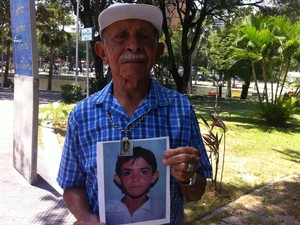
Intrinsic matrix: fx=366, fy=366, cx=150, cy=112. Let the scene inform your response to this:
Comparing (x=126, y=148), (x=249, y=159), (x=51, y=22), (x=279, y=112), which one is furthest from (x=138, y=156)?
(x=51, y=22)

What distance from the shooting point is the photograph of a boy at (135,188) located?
1.28 meters

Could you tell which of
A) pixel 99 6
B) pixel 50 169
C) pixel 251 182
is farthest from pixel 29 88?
pixel 99 6

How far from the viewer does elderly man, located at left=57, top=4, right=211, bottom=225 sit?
1359 millimetres

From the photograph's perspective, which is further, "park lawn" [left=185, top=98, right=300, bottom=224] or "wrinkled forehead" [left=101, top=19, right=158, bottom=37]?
"park lawn" [left=185, top=98, right=300, bottom=224]

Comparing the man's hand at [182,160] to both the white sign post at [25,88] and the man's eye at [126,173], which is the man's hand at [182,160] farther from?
the white sign post at [25,88]

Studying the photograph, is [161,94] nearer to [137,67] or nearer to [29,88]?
[137,67]

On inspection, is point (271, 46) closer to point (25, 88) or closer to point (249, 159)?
point (249, 159)

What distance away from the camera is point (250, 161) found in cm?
632

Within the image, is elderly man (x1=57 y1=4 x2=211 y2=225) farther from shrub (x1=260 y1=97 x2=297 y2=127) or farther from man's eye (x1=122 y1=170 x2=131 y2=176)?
shrub (x1=260 y1=97 x2=297 y2=127)

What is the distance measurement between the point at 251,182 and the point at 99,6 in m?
12.7

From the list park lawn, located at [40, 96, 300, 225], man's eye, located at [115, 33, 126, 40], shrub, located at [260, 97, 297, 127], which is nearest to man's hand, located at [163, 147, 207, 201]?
man's eye, located at [115, 33, 126, 40]

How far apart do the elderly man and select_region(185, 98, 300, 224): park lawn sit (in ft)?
8.13

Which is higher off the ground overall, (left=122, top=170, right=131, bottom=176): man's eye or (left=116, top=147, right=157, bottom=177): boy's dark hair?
(left=116, top=147, right=157, bottom=177): boy's dark hair

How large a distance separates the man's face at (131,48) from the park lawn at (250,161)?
2690mm
